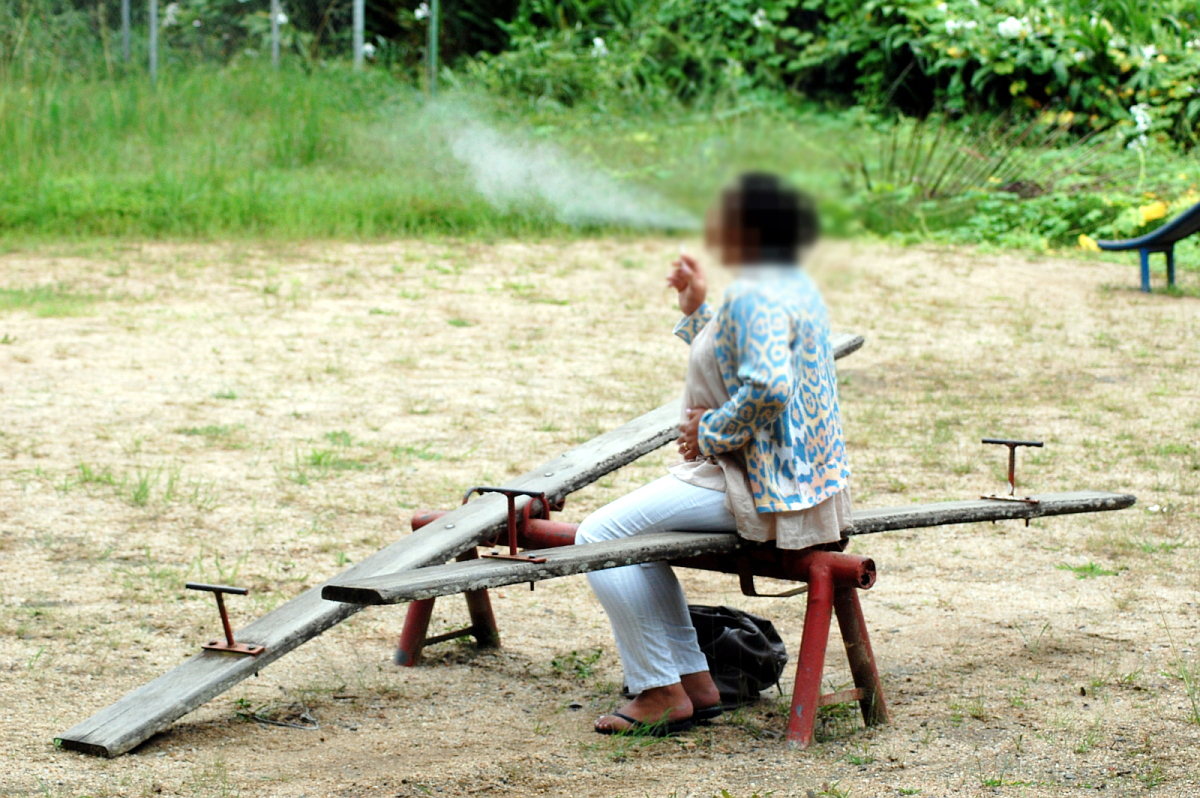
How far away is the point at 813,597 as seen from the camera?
284 centimetres

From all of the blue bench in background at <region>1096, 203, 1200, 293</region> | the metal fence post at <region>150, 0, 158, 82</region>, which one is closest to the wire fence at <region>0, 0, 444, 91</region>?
the metal fence post at <region>150, 0, 158, 82</region>

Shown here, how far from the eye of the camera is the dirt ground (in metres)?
2.77

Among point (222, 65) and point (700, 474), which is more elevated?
point (222, 65)

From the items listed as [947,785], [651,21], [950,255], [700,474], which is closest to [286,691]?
[700,474]

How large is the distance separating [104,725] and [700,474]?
1.39m

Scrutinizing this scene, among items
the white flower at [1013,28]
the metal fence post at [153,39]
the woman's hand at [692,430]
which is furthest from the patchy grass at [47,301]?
the white flower at [1013,28]

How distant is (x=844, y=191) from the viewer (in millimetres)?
1865

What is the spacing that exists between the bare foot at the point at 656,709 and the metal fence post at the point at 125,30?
12.1 meters

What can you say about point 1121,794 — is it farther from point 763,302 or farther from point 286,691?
point 286,691

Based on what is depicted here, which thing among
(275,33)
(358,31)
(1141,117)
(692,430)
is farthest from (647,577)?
(358,31)

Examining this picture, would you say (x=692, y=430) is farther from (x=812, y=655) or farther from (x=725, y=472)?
(x=812, y=655)

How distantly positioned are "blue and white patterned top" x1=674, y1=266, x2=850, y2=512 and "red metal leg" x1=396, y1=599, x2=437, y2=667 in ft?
3.51

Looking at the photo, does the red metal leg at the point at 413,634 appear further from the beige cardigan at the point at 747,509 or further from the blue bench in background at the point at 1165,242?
the blue bench in background at the point at 1165,242

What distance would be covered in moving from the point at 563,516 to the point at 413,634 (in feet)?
4.59
